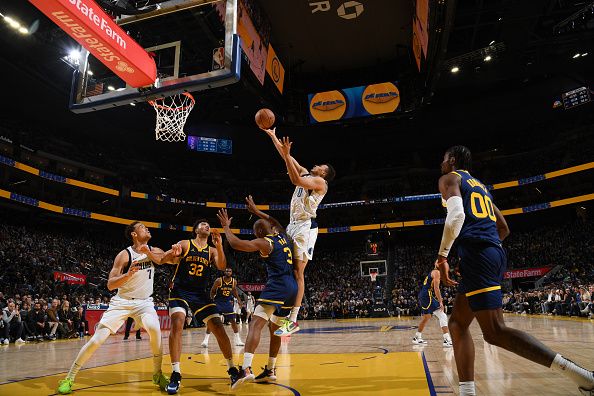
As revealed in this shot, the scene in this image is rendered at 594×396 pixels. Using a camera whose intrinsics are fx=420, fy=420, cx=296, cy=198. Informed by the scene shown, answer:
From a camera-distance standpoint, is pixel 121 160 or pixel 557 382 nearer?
pixel 557 382

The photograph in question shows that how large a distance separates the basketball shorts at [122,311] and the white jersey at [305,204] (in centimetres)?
215

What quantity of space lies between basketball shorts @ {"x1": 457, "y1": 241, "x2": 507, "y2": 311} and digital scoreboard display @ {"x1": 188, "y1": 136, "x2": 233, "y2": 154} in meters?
29.4

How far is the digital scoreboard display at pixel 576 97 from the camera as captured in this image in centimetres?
2685

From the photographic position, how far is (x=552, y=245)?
28453 millimetres

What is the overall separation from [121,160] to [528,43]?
2708 centimetres

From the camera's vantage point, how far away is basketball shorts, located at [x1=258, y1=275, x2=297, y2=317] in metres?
4.88

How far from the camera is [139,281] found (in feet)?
16.9

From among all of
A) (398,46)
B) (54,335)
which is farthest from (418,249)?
(54,335)

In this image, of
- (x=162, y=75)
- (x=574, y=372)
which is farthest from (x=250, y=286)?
(x=574, y=372)

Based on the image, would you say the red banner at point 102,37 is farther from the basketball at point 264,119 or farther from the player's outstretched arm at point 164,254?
the player's outstretched arm at point 164,254

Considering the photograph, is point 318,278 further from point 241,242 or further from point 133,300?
point 241,242

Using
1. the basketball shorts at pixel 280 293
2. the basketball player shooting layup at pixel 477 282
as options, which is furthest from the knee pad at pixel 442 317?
the basketball player shooting layup at pixel 477 282

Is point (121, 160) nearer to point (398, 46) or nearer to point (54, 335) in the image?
point (54, 335)

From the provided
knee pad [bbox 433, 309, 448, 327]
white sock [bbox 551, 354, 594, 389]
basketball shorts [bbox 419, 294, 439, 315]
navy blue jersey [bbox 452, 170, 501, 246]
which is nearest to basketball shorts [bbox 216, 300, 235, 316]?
basketball shorts [bbox 419, 294, 439, 315]
